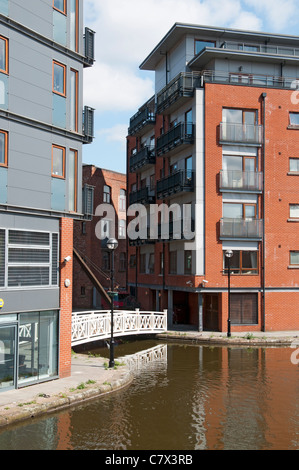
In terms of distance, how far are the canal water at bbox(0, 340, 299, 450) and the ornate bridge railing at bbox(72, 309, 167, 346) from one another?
10.6ft

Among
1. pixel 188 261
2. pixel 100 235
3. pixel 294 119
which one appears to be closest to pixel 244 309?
pixel 188 261

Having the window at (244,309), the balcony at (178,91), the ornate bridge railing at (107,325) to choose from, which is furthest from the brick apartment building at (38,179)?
the window at (244,309)

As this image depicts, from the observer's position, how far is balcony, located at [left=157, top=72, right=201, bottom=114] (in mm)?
33125

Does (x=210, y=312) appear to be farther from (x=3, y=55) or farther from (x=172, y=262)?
(x=3, y=55)

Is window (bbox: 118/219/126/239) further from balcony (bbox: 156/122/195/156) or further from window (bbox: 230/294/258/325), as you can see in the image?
window (bbox: 230/294/258/325)

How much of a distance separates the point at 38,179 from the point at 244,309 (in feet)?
63.1

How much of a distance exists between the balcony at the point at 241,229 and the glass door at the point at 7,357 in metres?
18.8

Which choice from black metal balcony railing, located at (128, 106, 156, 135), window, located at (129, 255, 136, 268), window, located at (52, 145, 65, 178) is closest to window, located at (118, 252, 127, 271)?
window, located at (129, 255, 136, 268)

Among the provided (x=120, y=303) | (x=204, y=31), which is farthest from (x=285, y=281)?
(x=204, y=31)

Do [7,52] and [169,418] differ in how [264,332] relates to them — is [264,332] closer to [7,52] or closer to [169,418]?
[169,418]

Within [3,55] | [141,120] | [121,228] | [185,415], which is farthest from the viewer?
[121,228]

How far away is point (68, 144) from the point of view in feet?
59.3

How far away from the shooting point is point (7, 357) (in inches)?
598

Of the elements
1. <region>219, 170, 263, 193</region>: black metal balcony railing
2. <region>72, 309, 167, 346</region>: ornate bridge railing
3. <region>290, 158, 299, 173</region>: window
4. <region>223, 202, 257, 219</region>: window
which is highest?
<region>290, 158, 299, 173</region>: window
